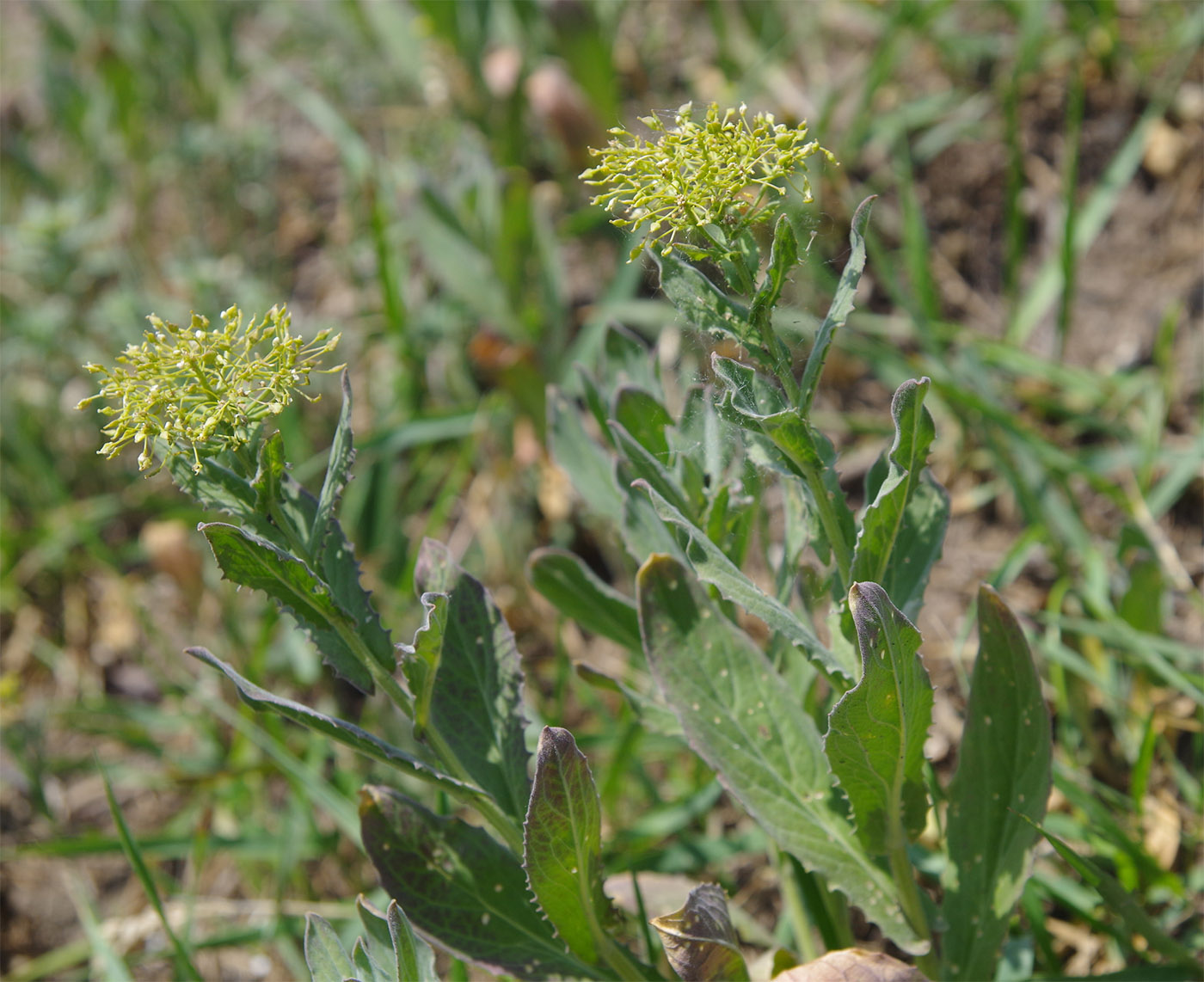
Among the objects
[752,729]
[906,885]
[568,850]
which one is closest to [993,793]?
[906,885]

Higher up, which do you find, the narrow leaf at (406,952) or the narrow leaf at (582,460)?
the narrow leaf at (582,460)

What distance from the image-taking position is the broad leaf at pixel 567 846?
1.42m

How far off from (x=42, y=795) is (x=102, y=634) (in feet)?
2.73

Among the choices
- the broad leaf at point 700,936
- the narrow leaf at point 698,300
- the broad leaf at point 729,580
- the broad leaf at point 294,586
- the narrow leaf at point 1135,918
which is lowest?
the narrow leaf at point 1135,918

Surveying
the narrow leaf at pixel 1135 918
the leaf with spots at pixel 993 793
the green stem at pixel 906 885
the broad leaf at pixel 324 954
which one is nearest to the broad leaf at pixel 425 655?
the broad leaf at pixel 324 954

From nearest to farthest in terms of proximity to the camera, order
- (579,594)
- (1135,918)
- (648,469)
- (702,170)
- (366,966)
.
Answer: (702,170) → (366,966) → (648,469) → (1135,918) → (579,594)

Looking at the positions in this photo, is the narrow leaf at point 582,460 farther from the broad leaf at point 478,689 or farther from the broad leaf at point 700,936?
the broad leaf at point 700,936

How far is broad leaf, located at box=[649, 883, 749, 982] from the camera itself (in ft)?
4.72

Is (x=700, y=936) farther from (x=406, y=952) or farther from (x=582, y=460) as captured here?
(x=582, y=460)

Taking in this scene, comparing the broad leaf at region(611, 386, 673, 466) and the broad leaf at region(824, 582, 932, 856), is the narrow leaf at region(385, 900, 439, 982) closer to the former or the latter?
the broad leaf at region(824, 582, 932, 856)

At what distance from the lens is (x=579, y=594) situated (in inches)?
79.4

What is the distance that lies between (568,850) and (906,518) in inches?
27.6

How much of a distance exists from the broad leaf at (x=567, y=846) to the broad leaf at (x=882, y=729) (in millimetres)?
333

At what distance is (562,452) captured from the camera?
2076mm
